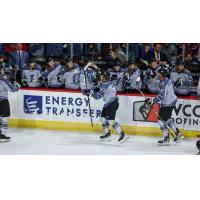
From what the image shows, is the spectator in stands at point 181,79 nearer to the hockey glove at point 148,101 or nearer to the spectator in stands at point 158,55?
the spectator in stands at point 158,55

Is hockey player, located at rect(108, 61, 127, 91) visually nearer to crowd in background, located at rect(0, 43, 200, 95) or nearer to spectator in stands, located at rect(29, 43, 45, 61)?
crowd in background, located at rect(0, 43, 200, 95)

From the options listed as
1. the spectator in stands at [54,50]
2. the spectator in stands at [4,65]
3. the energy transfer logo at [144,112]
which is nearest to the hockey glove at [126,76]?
the energy transfer logo at [144,112]

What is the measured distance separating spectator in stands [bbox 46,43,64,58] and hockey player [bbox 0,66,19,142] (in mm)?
595

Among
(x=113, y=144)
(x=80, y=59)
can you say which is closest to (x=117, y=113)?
(x=113, y=144)

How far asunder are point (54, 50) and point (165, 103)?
1.53m

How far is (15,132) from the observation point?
6.79 m

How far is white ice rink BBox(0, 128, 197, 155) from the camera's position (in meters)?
6.45

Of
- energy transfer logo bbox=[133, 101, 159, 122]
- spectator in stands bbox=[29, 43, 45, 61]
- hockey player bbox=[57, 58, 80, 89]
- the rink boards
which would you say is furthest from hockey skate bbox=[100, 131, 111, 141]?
spectator in stands bbox=[29, 43, 45, 61]

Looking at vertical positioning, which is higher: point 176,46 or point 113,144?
point 176,46

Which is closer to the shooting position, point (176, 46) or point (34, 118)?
point (176, 46)

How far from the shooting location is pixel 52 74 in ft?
22.6

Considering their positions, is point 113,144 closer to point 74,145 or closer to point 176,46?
point 74,145

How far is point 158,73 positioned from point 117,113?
718 mm

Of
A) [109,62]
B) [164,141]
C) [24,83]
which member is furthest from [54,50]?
[164,141]
